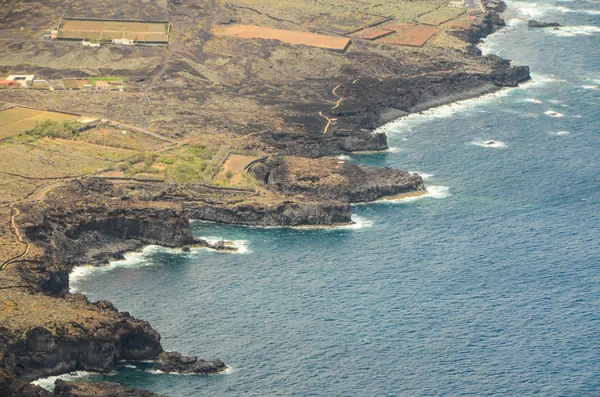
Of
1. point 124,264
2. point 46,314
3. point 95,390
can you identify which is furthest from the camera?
point 124,264

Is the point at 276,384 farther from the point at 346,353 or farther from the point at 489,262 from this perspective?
the point at 489,262

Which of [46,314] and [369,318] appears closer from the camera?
[46,314]

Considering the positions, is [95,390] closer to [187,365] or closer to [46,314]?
[46,314]

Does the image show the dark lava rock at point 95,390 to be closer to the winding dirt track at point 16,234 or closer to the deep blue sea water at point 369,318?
the deep blue sea water at point 369,318

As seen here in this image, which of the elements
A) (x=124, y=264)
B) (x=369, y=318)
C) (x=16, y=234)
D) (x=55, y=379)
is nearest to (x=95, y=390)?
(x=55, y=379)

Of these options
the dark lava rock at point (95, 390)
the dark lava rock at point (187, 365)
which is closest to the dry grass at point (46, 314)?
the dark lava rock at point (187, 365)

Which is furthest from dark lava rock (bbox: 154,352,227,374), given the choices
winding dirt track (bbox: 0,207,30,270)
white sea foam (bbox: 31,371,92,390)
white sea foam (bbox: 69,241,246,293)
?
winding dirt track (bbox: 0,207,30,270)
